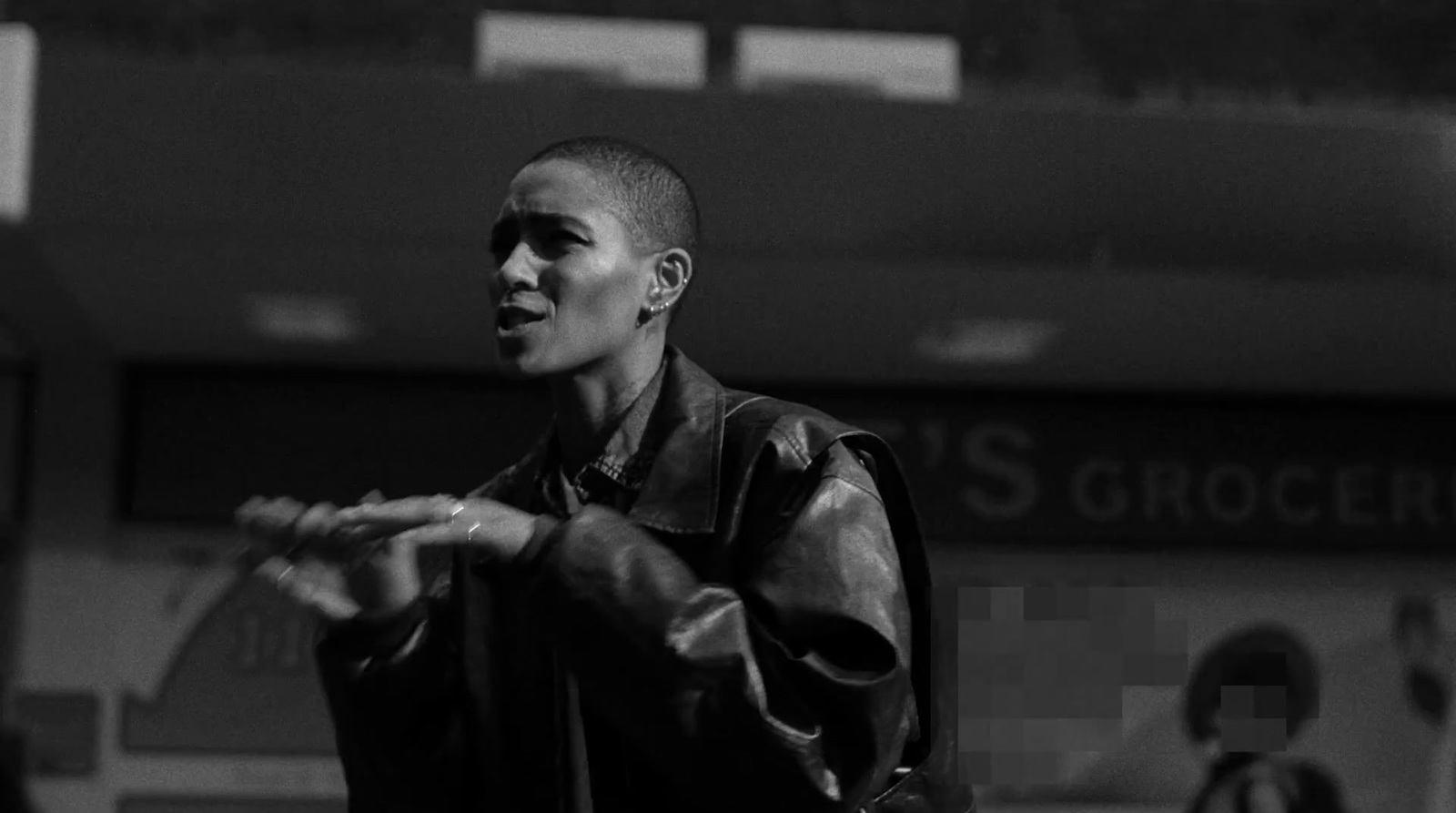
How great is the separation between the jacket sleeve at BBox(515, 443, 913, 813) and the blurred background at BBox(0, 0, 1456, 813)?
2.84m

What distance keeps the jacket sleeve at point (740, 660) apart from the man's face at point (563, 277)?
0.63 ft

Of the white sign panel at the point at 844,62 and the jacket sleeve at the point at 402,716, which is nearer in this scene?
the jacket sleeve at the point at 402,716

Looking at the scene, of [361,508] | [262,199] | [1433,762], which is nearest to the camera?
[361,508]

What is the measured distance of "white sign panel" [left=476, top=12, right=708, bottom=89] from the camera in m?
4.60

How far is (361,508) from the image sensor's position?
120cm

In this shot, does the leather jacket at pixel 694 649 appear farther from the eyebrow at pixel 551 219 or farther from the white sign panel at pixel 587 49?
the white sign panel at pixel 587 49

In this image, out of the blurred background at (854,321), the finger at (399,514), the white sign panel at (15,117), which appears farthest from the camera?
the blurred background at (854,321)

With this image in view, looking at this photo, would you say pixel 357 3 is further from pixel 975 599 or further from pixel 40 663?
pixel 975 599

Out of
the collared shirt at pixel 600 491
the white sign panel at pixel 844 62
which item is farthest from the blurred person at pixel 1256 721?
the collared shirt at pixel 600 491

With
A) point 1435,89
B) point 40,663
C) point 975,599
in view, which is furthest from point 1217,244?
point 40,663

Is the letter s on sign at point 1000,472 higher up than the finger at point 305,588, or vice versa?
the finger at point 305,588

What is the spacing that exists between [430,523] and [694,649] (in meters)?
0.20

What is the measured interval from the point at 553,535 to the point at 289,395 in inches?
172

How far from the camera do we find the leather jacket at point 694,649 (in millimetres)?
1222
